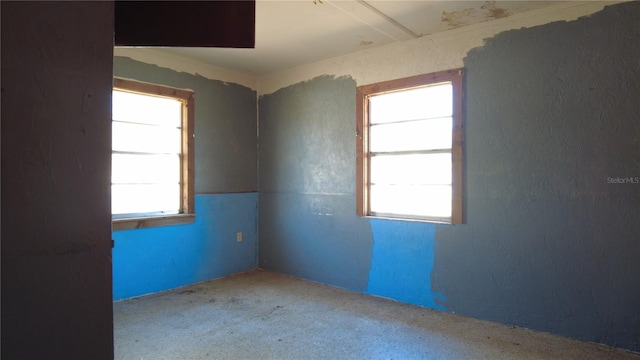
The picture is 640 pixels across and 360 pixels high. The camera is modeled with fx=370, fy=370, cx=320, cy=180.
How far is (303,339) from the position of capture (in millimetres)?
2746

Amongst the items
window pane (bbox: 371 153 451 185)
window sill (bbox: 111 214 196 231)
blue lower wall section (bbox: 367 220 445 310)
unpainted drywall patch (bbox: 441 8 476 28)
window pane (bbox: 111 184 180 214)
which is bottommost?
blue lower wall section (bbox: 367 220 445 310)

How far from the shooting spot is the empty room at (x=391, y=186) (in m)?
2.61

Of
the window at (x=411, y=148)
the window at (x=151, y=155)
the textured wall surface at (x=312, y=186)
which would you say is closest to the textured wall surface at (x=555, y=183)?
the window at (x=411, y=148)

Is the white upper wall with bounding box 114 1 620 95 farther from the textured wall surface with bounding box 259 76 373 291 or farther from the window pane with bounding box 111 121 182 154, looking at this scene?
the window pane with bounding box 111 121 182 154

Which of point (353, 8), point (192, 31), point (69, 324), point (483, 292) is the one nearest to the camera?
point (69, 324)

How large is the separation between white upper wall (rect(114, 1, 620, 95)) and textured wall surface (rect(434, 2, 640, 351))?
80 mm

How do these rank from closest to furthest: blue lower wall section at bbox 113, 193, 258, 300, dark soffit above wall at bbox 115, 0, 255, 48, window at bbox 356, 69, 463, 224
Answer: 1. dark soffit above wall at bbox 115, 0, 255, 48
2. window at bbox 356, 69, 463, 224
3. blue lower wall section at bbox 113, 193, 258, 300

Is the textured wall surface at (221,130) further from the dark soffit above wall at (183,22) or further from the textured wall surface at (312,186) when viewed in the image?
the dark soffit above wall at (183,22)

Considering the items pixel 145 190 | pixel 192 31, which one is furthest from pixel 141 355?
pixel 192 31

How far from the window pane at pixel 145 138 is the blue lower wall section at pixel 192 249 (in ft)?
2.12

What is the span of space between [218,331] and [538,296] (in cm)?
249

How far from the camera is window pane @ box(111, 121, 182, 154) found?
356 centimetres

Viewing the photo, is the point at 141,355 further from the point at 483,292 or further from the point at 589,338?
the point at 589,338

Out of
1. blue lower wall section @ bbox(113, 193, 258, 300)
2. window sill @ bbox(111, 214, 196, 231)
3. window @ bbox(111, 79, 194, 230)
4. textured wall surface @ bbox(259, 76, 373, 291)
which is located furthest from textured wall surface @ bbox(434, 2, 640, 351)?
window @ bbox(111, 79, 194, 230)
